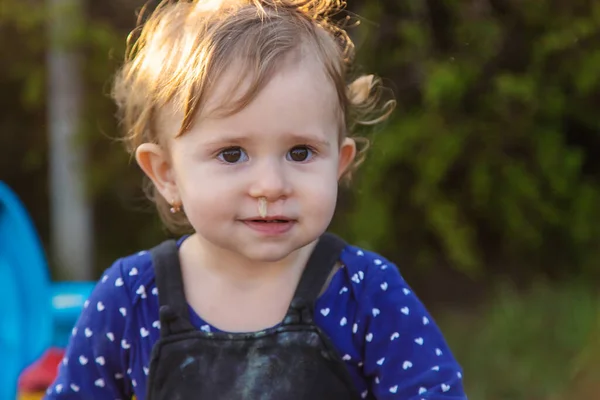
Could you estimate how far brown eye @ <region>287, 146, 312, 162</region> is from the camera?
147 centimetres

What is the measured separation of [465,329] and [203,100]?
2.06m

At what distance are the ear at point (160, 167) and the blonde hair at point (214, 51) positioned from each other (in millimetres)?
27

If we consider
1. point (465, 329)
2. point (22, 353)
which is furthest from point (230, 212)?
point (465, 329)

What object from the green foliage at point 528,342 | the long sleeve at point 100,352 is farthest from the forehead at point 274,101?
the green foliage at point 528,342

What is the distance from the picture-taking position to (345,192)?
3.32 meters

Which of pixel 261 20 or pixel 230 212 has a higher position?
pixel 261 20

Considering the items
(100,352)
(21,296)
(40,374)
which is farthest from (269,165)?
(21,296)

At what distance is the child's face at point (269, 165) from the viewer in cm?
143

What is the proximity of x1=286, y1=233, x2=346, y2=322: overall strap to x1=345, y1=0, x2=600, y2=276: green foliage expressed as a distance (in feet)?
4.51

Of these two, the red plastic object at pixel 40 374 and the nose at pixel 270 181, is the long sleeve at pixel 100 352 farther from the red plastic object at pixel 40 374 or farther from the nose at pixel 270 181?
the red plastic object at pixel 40 374

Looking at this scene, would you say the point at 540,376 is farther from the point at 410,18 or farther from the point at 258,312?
the point at 258,312

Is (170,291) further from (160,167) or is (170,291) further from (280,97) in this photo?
(280,97)

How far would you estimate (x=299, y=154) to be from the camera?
147 cm

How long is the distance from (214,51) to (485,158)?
1808 millimetres
